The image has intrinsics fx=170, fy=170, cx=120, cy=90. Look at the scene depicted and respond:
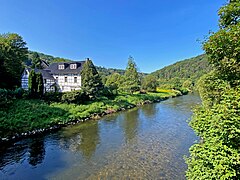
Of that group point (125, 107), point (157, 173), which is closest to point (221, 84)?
point (157, 173)

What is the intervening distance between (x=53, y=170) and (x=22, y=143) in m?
5.77

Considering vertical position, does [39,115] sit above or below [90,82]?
below

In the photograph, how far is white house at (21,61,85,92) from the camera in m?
33.8

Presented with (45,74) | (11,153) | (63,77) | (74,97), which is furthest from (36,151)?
(45,74)

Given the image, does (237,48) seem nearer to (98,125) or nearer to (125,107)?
(98,125)

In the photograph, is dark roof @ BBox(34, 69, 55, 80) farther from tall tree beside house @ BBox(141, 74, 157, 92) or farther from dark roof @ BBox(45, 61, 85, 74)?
tall tree beside house @ BBox(141, 74, 157, 92)

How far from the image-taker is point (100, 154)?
474 inches

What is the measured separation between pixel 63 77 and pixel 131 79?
16198mm

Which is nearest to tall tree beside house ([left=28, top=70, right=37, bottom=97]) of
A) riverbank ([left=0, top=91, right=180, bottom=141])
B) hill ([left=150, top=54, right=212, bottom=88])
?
riverbank ([left=0, top=91, right=180, bottom=141])

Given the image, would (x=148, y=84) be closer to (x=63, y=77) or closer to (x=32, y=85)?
(x=63, y=77)

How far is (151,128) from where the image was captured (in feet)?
61.1

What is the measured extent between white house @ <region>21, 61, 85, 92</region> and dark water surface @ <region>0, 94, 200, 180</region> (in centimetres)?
1687

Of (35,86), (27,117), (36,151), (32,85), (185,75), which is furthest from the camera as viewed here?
(185,75)

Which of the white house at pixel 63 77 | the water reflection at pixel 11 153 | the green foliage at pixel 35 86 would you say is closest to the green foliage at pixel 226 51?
the water reflection at pixel 11 153
